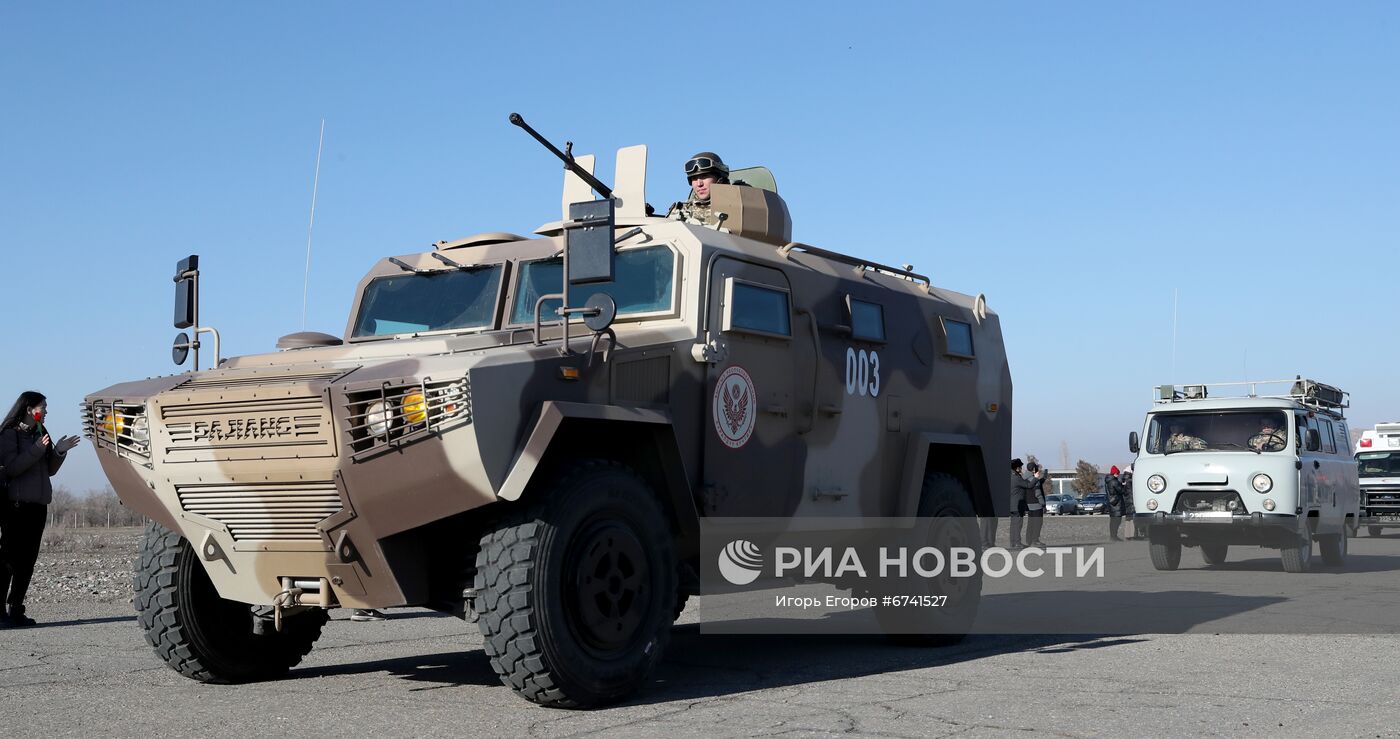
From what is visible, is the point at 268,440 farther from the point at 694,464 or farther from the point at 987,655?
the point at 987,655

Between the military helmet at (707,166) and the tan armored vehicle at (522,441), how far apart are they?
3.67 feet

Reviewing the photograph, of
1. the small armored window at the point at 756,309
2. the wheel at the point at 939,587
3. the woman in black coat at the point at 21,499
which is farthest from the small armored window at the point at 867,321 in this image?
the woman in black coat at the point at 21,499

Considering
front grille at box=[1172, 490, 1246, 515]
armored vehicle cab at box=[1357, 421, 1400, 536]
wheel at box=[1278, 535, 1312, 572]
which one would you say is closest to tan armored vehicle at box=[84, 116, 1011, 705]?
front grille at box=[1172, 490, 1246, 515]

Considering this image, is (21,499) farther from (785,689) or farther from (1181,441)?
(1181,441)

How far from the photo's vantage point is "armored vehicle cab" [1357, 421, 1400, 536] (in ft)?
93.1

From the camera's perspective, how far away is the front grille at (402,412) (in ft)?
19.2

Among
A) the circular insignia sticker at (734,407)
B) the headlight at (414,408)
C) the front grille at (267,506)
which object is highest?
the circular insignia sticker at (734,407)

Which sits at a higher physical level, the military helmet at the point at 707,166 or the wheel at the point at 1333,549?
the military helmet at the point at 707,166

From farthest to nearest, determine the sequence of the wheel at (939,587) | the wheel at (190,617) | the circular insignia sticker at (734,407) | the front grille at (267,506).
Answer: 1. the wheel at (939,587)
2. the circular insignia sticker at (734,407)
3. the wheel at (190,617)
4. the front grille at (267,506)

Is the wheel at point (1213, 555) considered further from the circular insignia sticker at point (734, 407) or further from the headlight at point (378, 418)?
the headlight at point (378, 418)

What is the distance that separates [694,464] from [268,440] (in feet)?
7.17

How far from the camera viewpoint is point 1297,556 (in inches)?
669

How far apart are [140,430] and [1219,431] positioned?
46.7 ft

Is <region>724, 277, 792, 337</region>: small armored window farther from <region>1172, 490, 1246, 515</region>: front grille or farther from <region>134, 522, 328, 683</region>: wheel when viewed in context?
<region>1172, 490, 1246, 515</region>: front grille
